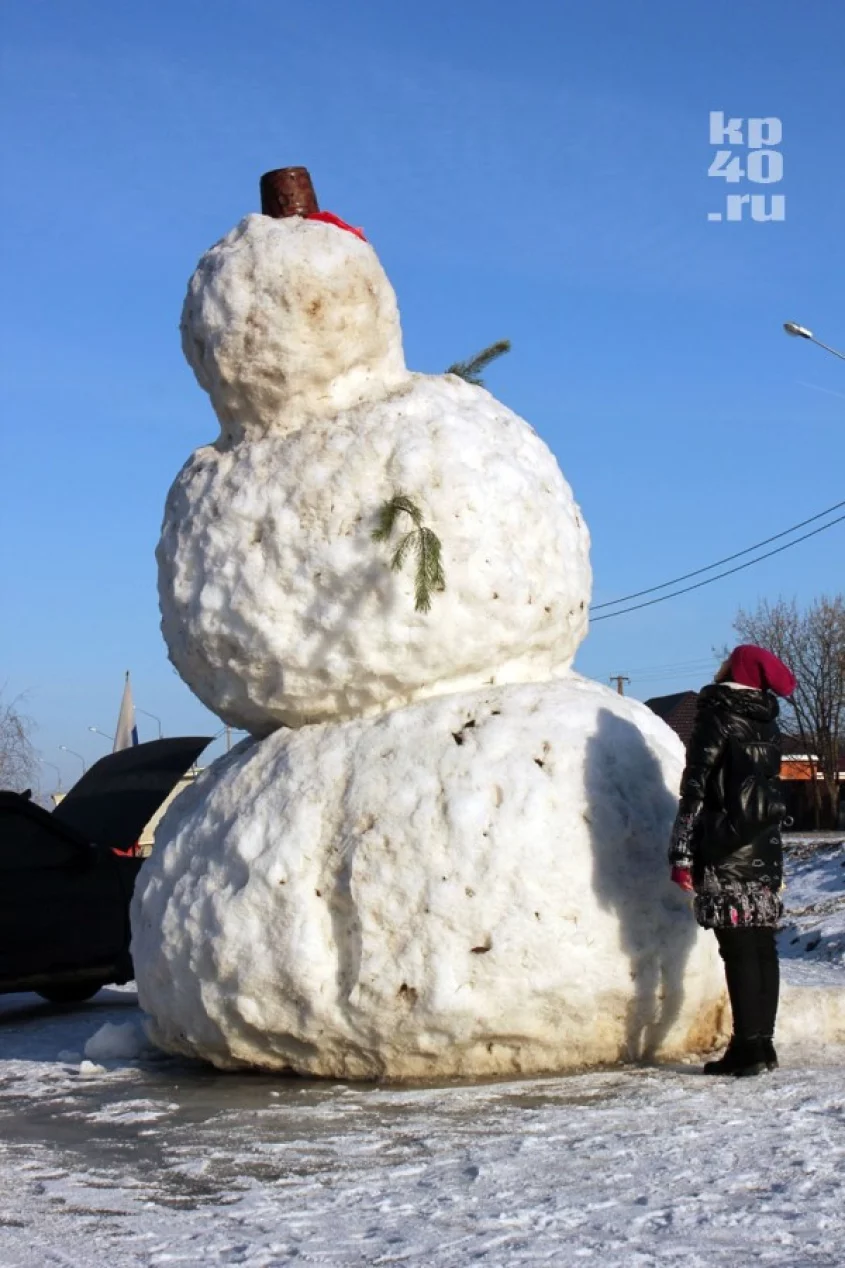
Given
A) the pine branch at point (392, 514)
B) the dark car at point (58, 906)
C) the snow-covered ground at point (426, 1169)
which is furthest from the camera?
the dark car at point (58, 906)

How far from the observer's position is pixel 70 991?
29.9 feet

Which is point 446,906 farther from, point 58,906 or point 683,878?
point 58,906

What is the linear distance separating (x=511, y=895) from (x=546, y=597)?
48.6 inches

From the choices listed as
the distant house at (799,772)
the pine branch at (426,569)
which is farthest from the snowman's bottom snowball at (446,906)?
the distant house at (799,772)

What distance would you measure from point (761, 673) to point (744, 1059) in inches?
53.4

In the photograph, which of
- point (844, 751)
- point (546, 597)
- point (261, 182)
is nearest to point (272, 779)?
point (546, 597)

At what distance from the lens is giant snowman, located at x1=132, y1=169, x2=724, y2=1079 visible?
512 cm

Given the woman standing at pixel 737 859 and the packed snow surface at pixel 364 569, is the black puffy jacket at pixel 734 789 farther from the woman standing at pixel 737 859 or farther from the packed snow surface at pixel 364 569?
the packed snow surface at pixel 364 569

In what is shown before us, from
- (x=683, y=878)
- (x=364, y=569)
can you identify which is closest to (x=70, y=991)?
(x=364, y=569)

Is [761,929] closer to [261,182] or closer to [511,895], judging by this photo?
[511,895]

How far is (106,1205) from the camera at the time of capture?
12.1 ft

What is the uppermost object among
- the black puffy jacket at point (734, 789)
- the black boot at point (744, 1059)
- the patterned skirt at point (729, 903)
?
the black puffy jacket at point (734, 789)

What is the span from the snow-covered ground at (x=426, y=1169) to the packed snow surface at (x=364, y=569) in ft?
A: 4.90

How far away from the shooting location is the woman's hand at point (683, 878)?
5.10m
